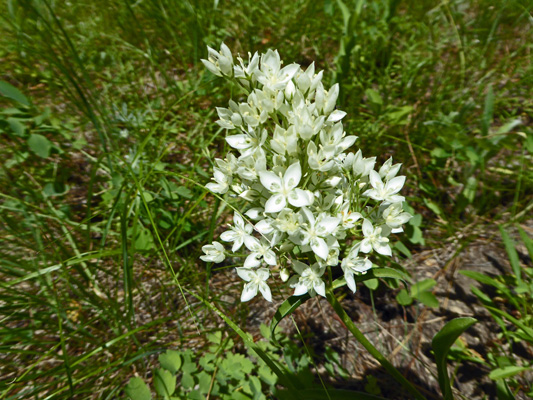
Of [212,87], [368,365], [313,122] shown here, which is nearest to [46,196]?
[212,87]

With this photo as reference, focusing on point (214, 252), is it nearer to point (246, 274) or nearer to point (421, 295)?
point (246, 274)

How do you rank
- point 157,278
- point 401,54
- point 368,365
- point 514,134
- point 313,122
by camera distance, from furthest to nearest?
point 401,54 → point 514,134 → point 157,278 → point 368,365 → point 313,122

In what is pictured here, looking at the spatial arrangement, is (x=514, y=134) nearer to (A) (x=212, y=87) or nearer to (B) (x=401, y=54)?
(B) (x=401, y=54)

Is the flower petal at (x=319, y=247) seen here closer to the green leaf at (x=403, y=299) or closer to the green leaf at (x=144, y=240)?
the green leaf at (x=403, y=299)

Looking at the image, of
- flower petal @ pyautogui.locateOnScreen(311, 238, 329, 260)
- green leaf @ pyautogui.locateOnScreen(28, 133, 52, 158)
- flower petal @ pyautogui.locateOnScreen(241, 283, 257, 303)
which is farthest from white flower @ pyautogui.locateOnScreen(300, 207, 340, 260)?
green leaf @ pyautogui.locateOnScreen(28, 133, 52, 158)

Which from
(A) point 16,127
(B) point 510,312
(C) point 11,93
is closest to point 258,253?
(B) point 510,312
